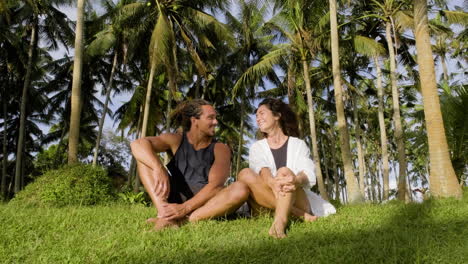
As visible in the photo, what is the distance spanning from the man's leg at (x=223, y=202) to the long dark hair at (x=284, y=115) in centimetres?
95

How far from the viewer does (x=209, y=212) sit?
11.0 ft

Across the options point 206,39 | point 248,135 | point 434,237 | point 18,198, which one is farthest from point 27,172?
point 434,237

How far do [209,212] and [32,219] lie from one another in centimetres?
177

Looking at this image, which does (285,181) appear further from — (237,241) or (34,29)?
(34,29)

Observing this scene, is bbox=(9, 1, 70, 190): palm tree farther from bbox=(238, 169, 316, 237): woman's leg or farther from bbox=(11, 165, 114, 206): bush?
bbox=(238, 169, 316, 237): woman's leg

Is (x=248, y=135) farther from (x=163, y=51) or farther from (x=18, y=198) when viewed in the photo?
(x=18, y=198)

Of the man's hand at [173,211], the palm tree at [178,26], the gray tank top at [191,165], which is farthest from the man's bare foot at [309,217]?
the palm tree at [178,26]

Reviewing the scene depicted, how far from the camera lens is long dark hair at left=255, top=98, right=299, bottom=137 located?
392 centimetres

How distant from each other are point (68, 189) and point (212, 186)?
211 inches

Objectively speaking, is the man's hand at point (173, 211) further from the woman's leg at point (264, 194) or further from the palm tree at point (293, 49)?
the palm tree at point (293, 49)

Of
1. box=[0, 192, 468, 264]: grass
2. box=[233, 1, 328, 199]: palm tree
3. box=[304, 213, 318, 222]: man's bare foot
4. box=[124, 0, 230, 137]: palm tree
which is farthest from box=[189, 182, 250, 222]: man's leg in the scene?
box=[233, 1, 328, 199]: palm tree

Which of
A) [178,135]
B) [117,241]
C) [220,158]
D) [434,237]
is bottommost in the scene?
[434,237]

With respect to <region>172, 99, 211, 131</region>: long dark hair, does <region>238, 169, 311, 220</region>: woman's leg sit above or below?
below

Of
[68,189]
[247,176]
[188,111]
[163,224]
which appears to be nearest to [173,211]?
[163,224]
